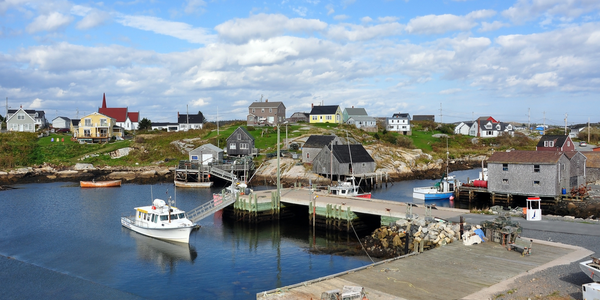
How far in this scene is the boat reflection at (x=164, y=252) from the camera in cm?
3203

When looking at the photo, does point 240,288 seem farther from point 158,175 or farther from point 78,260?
point 158,175

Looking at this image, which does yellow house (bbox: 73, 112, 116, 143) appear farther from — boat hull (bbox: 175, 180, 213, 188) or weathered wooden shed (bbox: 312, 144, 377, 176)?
weathered wooden shed (bbox: 312, 144, 377, 176)

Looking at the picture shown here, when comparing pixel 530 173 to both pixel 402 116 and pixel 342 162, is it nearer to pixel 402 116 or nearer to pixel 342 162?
pixel 342 162

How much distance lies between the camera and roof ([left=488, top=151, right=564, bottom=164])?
162ft

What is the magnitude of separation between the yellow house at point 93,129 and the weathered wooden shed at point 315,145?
52.0 m

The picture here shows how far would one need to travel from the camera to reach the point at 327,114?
127 meters

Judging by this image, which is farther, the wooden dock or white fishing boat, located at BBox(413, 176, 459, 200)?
white fishing boat, located at BBox(413, 176, 459, 200)

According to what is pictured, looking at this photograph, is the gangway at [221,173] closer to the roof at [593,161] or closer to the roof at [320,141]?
the roof at [320,141]

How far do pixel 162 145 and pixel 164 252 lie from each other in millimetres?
63905

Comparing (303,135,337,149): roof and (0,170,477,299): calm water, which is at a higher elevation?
(303,135,337,149): roof

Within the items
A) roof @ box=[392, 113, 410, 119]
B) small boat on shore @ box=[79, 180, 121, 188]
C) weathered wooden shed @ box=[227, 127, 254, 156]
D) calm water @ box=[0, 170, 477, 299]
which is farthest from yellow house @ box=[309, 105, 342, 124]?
calm water @ box=[0, 170, 477, 299]

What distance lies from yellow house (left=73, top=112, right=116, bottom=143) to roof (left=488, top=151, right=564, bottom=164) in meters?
83.9

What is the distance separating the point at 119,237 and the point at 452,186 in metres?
41.6

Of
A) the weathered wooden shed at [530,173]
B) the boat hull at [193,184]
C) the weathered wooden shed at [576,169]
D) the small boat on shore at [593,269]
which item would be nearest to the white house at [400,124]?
the weathered wooden shed at [576,169]
